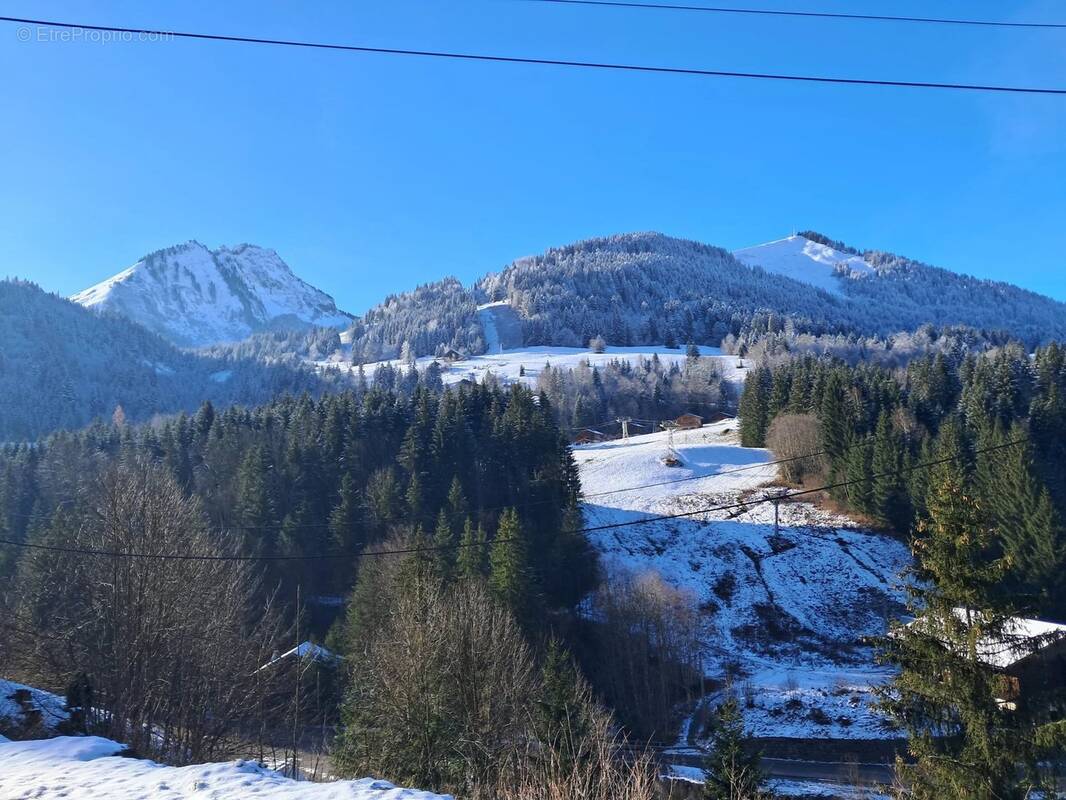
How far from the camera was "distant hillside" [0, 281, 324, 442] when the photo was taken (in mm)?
131363

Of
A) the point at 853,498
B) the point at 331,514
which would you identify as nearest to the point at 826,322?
the point at 853,498

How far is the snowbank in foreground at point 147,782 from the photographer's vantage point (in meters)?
6.53

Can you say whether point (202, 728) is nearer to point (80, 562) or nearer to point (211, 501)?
point (80, 562)

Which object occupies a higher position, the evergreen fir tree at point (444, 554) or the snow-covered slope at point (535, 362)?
the snow-covered slope at point (535, 362)

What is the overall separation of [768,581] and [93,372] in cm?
16268

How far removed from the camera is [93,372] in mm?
157375

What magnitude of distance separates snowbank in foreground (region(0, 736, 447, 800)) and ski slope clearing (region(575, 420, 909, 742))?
2749cm

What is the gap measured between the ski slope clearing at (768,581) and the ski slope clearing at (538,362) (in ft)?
221

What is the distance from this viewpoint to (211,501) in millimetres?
51125

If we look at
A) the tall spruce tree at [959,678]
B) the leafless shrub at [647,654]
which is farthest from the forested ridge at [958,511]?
the leafless shrub at [647,654]

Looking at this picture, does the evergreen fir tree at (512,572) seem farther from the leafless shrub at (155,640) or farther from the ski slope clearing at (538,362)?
the ski slope clearing at (538,362)

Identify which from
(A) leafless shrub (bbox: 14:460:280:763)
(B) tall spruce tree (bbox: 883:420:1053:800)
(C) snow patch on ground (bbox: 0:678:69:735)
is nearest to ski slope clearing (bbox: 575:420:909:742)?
(B) tall spruce tree (bbox: 883:420:1053:800)

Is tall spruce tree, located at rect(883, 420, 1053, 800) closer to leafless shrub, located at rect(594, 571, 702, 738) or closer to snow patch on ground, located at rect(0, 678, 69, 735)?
snow patch on ground, located at rect(0, 678, 69, 735)

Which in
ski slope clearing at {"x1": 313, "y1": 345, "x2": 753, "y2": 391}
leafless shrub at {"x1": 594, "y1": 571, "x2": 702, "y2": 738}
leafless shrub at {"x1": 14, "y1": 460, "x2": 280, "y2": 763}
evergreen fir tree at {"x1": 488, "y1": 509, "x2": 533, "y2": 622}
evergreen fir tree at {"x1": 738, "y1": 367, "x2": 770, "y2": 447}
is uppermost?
ski slope clearing at {"x1": 313, "y1": 345, "x2": 753, "y2": 391}
